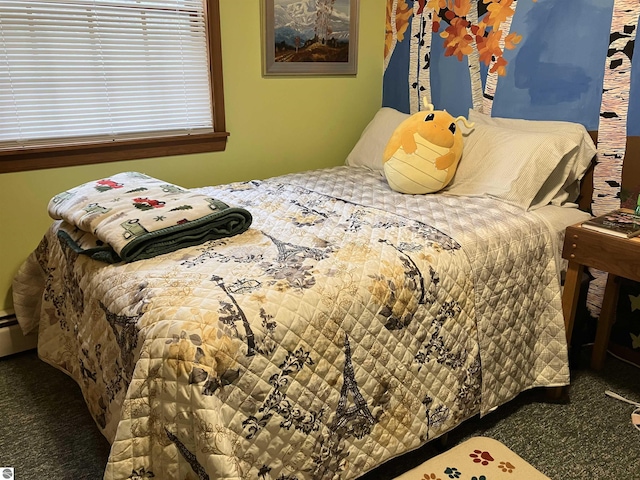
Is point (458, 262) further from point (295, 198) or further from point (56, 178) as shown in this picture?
point (56, 178)

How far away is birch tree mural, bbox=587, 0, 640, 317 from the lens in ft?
6.49

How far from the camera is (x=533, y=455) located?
1.71m

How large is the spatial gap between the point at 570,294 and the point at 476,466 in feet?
2.32

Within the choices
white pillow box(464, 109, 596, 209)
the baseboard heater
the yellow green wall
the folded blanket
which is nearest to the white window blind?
the yellow green wall

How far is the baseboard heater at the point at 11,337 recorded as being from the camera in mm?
2279

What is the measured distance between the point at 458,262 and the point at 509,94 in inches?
46.0

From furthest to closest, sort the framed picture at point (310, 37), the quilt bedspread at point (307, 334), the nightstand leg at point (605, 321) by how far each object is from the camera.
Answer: the framed picture at point (310, 37), the nightstand leg at point (605, 321), the quilt bedspread at point (307, 334)

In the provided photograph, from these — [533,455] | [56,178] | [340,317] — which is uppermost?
[56,178]

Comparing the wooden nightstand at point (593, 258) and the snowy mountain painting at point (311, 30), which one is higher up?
the snowy mountain painting at point (311, 30)

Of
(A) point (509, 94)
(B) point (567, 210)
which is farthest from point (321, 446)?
(A) point (509, 94)

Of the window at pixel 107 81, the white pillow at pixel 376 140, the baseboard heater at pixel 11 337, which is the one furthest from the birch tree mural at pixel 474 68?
the baseboard heater at pixel 11 337

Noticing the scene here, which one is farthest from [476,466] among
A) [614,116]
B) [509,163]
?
[614,116]

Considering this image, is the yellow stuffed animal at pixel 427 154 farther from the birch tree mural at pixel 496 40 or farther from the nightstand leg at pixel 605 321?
the nightstand leg at pixel 605 321

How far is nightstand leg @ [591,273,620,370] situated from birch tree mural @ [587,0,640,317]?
108 millimetres
